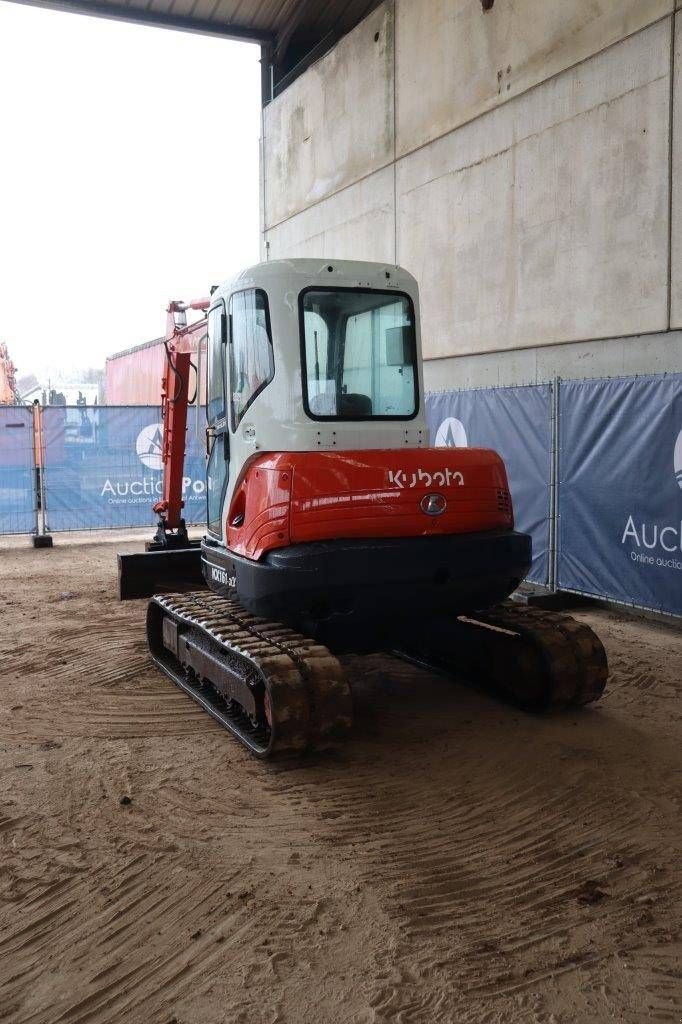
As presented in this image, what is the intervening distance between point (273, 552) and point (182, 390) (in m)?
3.75

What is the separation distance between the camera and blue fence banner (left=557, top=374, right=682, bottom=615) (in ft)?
27.6

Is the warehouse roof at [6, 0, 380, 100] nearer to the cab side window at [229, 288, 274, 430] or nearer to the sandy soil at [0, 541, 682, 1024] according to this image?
the cab side window at [229, 288, 274, 430]

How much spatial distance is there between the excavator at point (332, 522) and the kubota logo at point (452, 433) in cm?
505

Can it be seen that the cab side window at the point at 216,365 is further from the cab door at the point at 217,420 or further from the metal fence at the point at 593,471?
the metal fence at the point at 593,471

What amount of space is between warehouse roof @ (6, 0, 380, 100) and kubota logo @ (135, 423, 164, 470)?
736 centimetres

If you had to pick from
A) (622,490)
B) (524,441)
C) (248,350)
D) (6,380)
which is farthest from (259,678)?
(6,380)

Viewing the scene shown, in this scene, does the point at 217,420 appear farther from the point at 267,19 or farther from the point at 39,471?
the point at 267,19

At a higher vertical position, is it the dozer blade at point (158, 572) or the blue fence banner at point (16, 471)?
the blue fence banner at point (16, 471)

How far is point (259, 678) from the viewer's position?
5.43 m

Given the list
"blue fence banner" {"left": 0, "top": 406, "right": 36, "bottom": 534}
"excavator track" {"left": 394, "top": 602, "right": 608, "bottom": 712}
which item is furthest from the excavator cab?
"blue fence banner" {"left": 0, "top": 406, "right": 36, "bottom": 534}

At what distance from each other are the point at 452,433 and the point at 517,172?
3291mm

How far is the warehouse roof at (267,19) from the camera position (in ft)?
51.4

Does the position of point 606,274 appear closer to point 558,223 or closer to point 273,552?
point 558,223

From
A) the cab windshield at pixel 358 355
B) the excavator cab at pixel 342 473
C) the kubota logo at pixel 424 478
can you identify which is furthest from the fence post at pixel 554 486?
the kubota logo at pixel 424 478
